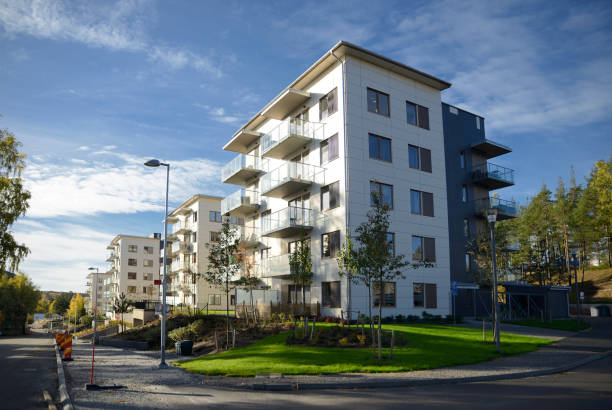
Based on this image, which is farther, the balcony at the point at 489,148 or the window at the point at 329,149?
the balcony at the point at 489,148

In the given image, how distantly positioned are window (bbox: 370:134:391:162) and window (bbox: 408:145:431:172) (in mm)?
2132

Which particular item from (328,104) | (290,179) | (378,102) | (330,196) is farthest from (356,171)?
(378,102)

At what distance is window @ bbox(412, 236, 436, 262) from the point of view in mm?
31656

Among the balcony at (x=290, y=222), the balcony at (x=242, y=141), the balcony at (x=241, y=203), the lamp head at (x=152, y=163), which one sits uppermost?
the balcony at (x=242, y=141)

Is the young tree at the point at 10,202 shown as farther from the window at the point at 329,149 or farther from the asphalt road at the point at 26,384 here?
the window at the point at 329,149

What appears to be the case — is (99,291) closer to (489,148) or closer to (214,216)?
(214,216)

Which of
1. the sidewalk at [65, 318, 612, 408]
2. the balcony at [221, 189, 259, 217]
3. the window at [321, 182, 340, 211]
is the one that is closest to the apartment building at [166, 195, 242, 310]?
the balcony at [221, 189, 259, 217]

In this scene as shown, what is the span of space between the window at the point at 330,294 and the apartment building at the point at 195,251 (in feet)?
101

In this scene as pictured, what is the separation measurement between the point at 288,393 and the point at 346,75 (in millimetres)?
22644

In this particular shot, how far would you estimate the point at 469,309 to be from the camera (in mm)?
34500

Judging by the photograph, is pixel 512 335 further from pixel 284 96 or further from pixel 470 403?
pixel 284 96

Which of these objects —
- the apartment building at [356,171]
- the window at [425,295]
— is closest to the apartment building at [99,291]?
the apartment building at [356,171]

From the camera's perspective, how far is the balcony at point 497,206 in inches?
1436

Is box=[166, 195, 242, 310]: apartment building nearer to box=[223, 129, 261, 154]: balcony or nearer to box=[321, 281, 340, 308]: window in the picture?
box=[223, 129, 261, 154]: balcony
